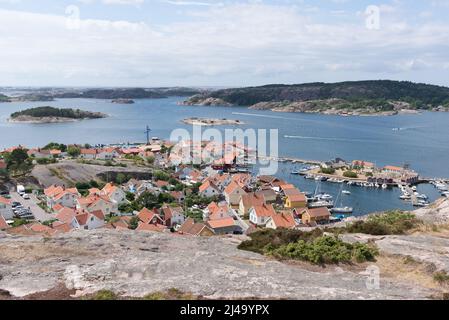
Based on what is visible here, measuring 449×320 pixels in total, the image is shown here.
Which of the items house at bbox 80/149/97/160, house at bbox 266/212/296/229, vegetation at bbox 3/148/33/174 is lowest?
house at bbox 266/212/296/229

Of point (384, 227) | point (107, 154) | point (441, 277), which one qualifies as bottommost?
point (107, 154)

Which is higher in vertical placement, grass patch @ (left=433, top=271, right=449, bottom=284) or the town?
grass patch @ (left=433, top=271, right=449, bottom=284)

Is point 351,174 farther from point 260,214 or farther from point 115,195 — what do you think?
point 115,195

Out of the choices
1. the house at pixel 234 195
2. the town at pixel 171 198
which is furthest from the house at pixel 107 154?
the house at pixel 234 195

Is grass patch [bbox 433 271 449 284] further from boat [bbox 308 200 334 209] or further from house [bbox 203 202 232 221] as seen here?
boat [bbox 308 200 334 209]

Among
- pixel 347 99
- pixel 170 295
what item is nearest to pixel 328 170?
pixel 170 295

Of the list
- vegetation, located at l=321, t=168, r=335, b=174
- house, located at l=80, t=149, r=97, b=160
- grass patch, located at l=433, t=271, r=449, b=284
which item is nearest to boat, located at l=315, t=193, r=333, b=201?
vegetation, located at l=321, t=168, r=335, b=174
